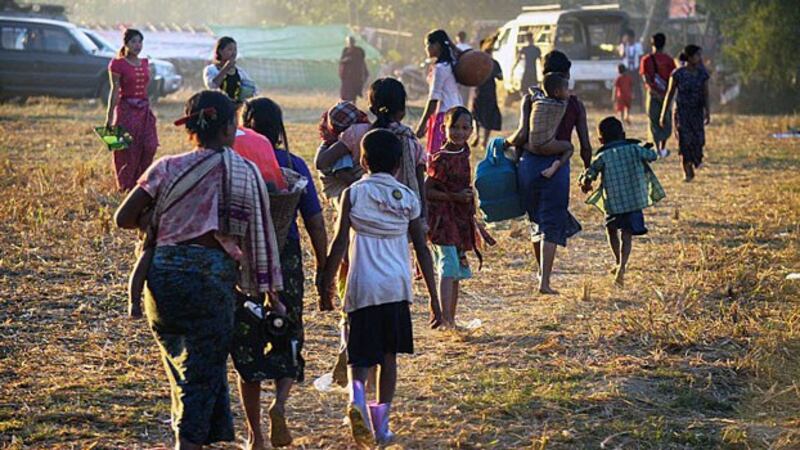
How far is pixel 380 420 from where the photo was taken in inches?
216

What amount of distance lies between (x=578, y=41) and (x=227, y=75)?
68.4 ft

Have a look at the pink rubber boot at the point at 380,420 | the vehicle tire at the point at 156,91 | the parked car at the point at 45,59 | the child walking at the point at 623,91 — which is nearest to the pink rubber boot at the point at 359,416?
the pink rubber boot at the point at 380,420

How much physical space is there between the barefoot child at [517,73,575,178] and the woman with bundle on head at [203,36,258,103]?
3056 mm

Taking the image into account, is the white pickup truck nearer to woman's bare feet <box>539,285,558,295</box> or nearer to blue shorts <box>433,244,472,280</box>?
woman's bare feet <box>539,285,558,295</box>

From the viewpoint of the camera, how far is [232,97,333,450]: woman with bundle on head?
204 inches

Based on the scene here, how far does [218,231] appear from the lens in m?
4.74

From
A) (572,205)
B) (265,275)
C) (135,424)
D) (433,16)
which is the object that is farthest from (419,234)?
(433,16)

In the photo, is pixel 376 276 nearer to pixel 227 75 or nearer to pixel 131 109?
pixel 227 75

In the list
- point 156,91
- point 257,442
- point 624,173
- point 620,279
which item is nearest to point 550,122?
point 624,173

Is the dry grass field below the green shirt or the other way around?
below

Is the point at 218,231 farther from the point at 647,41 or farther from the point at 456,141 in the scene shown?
the point at 647,41

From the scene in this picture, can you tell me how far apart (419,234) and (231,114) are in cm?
120

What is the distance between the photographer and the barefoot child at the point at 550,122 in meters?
8.41

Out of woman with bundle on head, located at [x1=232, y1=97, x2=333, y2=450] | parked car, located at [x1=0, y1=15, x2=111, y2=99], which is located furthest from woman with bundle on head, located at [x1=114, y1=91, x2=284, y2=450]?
parked car, located at [x1=0, y1=15, x2=111, y2=99]
